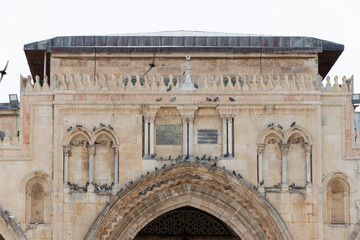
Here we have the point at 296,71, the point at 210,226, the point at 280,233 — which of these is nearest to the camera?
the point at 280,233

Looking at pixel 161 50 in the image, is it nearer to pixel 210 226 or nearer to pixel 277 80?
pixel 277 80

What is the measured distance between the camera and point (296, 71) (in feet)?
94.7

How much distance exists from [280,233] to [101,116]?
6.16m

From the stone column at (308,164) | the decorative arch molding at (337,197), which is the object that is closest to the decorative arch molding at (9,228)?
the stone column at (308,164)

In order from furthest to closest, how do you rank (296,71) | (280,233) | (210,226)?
(210,226) < (296,71) < (280,233)

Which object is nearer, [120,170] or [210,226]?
[120,170]

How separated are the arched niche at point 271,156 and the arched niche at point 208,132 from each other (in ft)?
4.09

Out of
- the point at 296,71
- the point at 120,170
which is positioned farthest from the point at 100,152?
the point at 296,71

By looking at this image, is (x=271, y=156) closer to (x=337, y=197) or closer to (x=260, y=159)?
(x=260, y=159)

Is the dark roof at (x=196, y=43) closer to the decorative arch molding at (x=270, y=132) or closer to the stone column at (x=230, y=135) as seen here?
the stone column at (x=230, y=135)

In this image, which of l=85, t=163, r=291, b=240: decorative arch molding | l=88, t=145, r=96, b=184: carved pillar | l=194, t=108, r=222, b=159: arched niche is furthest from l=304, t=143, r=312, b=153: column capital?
l=88, t=145, r=96, b=184: carved pillar

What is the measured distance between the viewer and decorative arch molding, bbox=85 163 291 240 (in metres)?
27.0

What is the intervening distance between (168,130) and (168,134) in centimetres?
12

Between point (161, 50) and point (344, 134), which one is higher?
point (161, 50)
